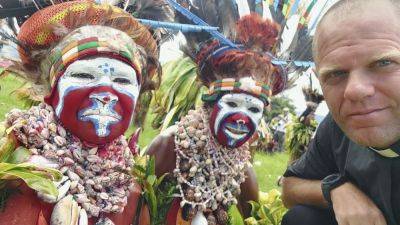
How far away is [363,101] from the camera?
1745 mm

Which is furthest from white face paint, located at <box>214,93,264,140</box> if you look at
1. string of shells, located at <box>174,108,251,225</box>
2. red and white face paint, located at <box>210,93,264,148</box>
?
string of shells, located at <box>174,108,251,225</box>

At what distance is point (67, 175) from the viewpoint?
2350 mm

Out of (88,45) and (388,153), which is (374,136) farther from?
(88,45)

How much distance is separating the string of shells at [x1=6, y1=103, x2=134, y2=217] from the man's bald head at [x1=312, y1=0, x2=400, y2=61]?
3.95ft

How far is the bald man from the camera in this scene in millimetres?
1744

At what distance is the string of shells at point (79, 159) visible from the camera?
90.8 inches

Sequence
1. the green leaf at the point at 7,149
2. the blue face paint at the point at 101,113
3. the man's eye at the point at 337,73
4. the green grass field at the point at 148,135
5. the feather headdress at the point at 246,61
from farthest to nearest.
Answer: the green grass field at the point at 148,135
the feather headdress at the point at 246,61
the blue face paint at the point at 101,113
the green leaf at the point at 7,149
the man's eye at the point at 337,73

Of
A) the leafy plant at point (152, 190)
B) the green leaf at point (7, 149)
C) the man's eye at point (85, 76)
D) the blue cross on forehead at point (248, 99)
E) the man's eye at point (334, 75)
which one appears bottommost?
the leafy plant at point (152, 190)

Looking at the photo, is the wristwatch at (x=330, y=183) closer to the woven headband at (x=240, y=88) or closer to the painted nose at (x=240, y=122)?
the painted nose at (x=240, y=122)

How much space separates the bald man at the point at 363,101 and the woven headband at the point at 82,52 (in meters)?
1.00

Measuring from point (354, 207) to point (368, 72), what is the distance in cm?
63

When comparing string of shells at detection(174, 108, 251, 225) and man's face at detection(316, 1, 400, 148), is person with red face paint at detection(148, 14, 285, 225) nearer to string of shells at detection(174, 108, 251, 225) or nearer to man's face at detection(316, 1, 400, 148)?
string of shells at detection(174, 108, 251, 225)

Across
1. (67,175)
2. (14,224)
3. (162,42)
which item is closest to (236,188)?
(162,42)

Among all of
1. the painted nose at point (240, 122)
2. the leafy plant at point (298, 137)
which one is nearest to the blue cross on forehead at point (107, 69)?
the painted nose at point (240, 122)
